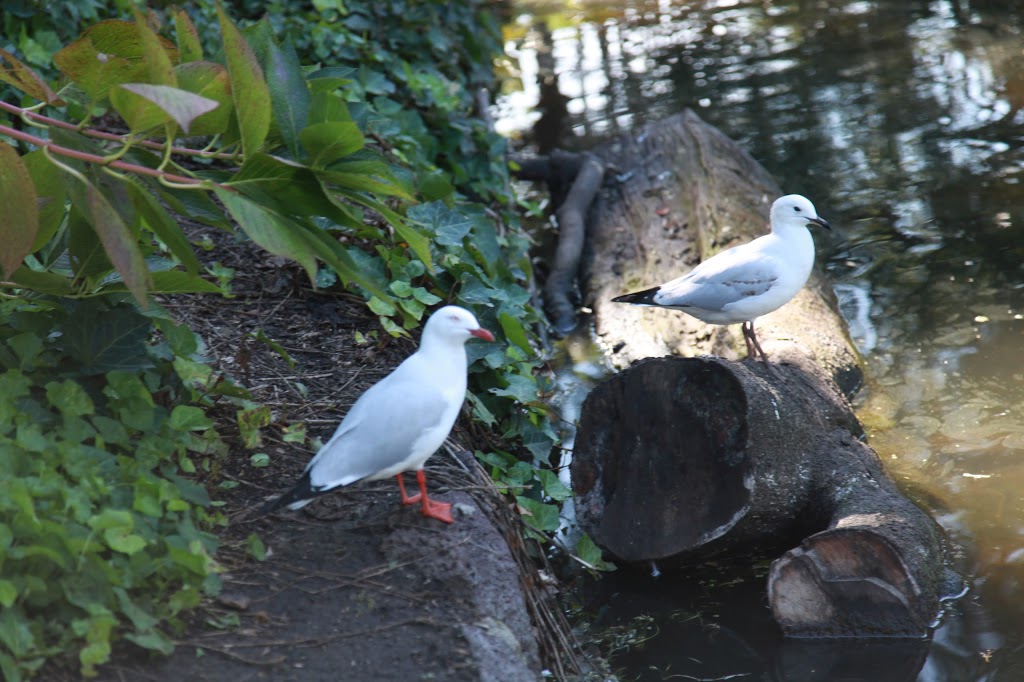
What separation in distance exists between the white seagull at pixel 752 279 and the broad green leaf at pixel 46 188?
2613 mm

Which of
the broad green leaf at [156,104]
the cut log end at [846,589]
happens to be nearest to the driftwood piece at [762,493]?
the cut log end at [846,589]

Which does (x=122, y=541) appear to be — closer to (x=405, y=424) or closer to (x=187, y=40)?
(x=405, y=424)

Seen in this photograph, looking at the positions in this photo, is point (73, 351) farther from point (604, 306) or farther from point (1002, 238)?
point (1002, 238)

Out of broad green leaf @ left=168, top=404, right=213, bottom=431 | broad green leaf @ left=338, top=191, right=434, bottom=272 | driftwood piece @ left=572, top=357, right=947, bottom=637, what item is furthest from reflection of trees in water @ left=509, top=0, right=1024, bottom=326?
broad green leaf @ left=168, top=404, right=213, bottom=431

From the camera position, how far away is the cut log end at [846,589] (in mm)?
3629

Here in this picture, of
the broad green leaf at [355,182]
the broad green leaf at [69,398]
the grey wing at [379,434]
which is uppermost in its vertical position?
the broad green leaf at [355,182]

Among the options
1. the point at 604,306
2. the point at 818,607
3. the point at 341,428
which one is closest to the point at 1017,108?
the point at 604,306

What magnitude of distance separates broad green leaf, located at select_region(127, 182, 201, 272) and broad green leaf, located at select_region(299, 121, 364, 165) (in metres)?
0.42

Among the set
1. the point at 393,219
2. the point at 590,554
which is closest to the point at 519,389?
the point at 590,554

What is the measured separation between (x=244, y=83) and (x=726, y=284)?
258cm

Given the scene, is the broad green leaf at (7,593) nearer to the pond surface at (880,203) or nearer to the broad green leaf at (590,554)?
the pond surface at (880,203)

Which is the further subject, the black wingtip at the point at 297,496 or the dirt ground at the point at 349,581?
the black wingtip at the point at 297,496

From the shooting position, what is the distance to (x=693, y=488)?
4059 millimetres

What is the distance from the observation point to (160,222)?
2.88 meters
